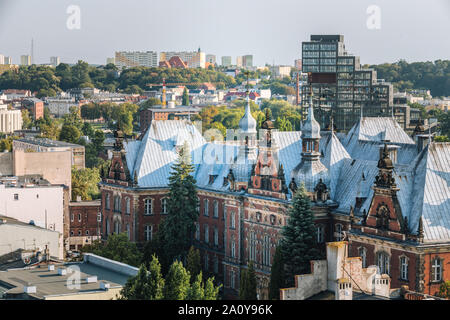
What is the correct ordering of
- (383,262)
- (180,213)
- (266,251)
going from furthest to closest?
(180,213) < (266,251) < (383,262)

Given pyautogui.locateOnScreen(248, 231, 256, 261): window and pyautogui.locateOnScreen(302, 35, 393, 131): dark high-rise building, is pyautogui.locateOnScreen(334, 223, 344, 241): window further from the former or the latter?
pyautogui.locateOnScreen(302, 35, 393, 131): dark high-rise building

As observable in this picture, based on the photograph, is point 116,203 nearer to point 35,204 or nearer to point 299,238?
point 35,204

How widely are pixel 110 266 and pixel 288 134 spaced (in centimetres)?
2775

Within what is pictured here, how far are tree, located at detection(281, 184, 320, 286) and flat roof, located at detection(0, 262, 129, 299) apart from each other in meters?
13.0

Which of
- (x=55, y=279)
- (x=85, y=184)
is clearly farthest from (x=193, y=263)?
(x=85, y=184)

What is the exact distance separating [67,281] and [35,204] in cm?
4561

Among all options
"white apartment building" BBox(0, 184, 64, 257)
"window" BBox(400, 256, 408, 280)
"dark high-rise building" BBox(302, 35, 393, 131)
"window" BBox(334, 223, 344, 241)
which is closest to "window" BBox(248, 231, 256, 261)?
"window" BBox(334, 223, 344, 241)

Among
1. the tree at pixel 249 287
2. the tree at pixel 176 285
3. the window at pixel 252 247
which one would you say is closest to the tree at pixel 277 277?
the tree at pixel 249 287

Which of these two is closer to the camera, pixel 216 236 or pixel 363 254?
pixel 363 254

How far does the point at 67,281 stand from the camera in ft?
187

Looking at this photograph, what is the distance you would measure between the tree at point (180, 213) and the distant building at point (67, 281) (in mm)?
17411

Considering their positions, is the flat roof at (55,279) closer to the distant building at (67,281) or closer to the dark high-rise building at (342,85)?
the distant building at (67,281)

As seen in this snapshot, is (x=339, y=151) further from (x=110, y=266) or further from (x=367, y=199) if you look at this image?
(x=110, y=266)

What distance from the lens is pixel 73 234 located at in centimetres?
11750
